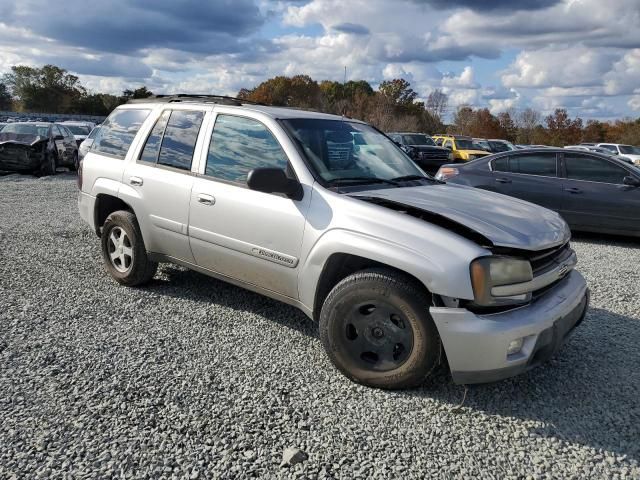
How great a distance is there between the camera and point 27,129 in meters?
16.1

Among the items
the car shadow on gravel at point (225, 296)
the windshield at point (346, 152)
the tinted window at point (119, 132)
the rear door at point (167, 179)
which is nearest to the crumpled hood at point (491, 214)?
the windshield at point (346, 152)

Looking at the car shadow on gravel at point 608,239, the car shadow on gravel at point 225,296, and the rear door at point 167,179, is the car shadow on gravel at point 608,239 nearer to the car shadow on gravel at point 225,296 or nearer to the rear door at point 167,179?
the car shadow on gravel at point 225,296

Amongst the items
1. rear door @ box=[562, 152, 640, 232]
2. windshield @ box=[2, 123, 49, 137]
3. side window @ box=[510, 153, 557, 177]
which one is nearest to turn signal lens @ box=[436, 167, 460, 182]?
side window @ box=[510, 153, 557, 177]

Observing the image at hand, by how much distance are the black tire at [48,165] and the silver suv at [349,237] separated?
40.6ft

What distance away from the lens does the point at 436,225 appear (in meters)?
3.25

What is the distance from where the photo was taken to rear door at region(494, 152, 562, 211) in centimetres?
860

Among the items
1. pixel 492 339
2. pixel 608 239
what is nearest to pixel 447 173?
pixel 608 239

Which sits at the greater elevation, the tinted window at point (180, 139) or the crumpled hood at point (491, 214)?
the tinted window at point (180, 139)

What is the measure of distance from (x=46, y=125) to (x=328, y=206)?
16.1 metres

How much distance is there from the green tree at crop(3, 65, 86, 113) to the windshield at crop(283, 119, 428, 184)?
316 ft

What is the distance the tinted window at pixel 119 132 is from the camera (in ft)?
16.6

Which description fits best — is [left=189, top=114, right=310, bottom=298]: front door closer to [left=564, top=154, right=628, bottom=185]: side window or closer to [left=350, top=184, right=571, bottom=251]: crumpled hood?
[left=350, top=184, right=571, bottom=251]: crumpled hood

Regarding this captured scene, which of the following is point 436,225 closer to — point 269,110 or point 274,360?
point 274,360

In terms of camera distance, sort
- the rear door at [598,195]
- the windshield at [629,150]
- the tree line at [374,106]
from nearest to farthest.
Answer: the rear door at [598,195] < the windshield at [629,150] < the tree line at [374,106]
